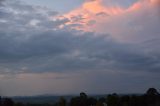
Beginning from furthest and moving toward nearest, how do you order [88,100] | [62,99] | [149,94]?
1. [149,94]
2. [88,100]
3. [62,99]

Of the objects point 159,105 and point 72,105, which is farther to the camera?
point 72,105

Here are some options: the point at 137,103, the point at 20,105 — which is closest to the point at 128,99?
the point at 137,103

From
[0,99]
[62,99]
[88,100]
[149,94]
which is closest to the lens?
[62,99]

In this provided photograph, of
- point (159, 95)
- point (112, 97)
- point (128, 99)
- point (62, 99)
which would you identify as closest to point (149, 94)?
point (159, 95)

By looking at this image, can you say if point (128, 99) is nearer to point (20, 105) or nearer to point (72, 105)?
point (72, 105)

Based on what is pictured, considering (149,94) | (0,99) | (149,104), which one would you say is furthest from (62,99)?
(149,94)

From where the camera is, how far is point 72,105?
360ft

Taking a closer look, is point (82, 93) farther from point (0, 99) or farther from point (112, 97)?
point (0, 99)

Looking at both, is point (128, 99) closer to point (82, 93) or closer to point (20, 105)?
point (82, 93)

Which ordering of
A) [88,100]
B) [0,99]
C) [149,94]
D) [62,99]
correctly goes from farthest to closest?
[149,94], [88,100], [0,99], [62,99]

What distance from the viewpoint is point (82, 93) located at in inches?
4641

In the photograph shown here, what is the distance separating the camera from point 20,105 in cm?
9856

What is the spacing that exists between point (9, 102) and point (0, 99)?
4.61 metres

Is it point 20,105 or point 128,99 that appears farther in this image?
point 128,99
